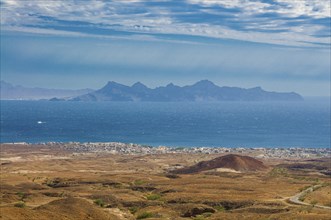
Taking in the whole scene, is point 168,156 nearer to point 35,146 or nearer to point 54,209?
point 35,146

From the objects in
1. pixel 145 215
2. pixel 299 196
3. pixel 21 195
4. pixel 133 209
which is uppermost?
pixel 145 215

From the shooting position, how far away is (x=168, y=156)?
142 m

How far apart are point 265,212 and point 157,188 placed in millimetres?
22269

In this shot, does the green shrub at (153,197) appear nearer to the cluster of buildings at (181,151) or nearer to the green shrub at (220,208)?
the green shrub at (220,208)

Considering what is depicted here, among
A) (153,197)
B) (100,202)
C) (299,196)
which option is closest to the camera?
(100,202)

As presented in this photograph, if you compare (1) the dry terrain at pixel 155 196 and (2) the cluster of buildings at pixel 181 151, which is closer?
(1) the dry terrain at pixel 155 196

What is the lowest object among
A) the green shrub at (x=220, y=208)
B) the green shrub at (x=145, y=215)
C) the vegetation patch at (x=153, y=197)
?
the vegetation patch at (x=153, y=197)

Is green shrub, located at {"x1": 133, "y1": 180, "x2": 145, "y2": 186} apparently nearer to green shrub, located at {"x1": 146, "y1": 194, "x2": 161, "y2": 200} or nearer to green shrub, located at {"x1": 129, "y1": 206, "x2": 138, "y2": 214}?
green shrub, located at {"x1": 146, "y1": 194, "x2": 161, "y2": 200}

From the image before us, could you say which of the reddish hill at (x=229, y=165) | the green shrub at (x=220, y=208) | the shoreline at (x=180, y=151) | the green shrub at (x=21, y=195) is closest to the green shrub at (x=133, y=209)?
the green shrub at (x=220, y=208)

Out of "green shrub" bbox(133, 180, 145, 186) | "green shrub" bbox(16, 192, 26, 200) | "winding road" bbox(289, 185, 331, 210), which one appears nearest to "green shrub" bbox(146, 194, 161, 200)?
"green shrub" bbox(133, 180, 145, 186)

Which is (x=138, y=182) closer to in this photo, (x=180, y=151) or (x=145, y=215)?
(x=145, y=215)

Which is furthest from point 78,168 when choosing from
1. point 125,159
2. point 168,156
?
point 168,156

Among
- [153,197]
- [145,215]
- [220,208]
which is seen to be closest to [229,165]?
[153,197]

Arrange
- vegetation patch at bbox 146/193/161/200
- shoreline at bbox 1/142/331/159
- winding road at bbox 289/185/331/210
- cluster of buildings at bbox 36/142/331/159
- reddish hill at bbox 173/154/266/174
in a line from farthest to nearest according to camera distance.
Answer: cluster of buildings at bbox 36/142/331/159
shoreline at bbox 1/142/331/159
reddish hill at bbox 173/154/266/174
vegetation patch at bbox 146/193/161/200
winding road at bbox 289/185/331/210
